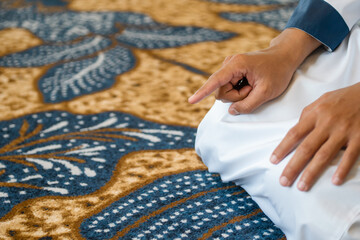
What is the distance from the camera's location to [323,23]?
2.67 ft

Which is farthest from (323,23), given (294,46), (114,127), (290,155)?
(114,127)

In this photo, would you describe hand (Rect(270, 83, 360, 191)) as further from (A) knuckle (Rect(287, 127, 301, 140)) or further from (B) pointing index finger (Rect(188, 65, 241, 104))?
(B) pointing index finger (Rect(188, 65, 241, 104))

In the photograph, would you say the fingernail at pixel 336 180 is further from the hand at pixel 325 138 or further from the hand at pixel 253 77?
the hand at pixel 253 77

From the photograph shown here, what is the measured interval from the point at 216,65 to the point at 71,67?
51 centimetres

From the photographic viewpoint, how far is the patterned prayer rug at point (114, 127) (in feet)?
2.55

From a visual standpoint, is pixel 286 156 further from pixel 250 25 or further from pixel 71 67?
pixel 250 25

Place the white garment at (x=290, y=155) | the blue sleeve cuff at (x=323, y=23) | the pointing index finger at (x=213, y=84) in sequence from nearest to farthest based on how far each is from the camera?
the white garment at (x=290, y=155), the pointing index finger at (x=213, y=84), the blue sleeve cuff at (x=323, y=23)

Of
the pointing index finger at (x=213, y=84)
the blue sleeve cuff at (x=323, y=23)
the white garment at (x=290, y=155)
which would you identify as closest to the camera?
the white garment at (x=290, y=155)

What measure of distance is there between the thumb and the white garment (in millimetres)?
24

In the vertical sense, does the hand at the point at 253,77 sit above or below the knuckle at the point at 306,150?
above

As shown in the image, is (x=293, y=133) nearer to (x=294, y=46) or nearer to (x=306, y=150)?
(x=306, y=150)

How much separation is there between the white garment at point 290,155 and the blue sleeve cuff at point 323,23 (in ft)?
0.07

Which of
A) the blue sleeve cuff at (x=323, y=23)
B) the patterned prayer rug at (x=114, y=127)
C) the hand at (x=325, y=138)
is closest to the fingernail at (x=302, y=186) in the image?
the hand at (x=325, y=138)

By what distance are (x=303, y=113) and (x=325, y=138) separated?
6cm
